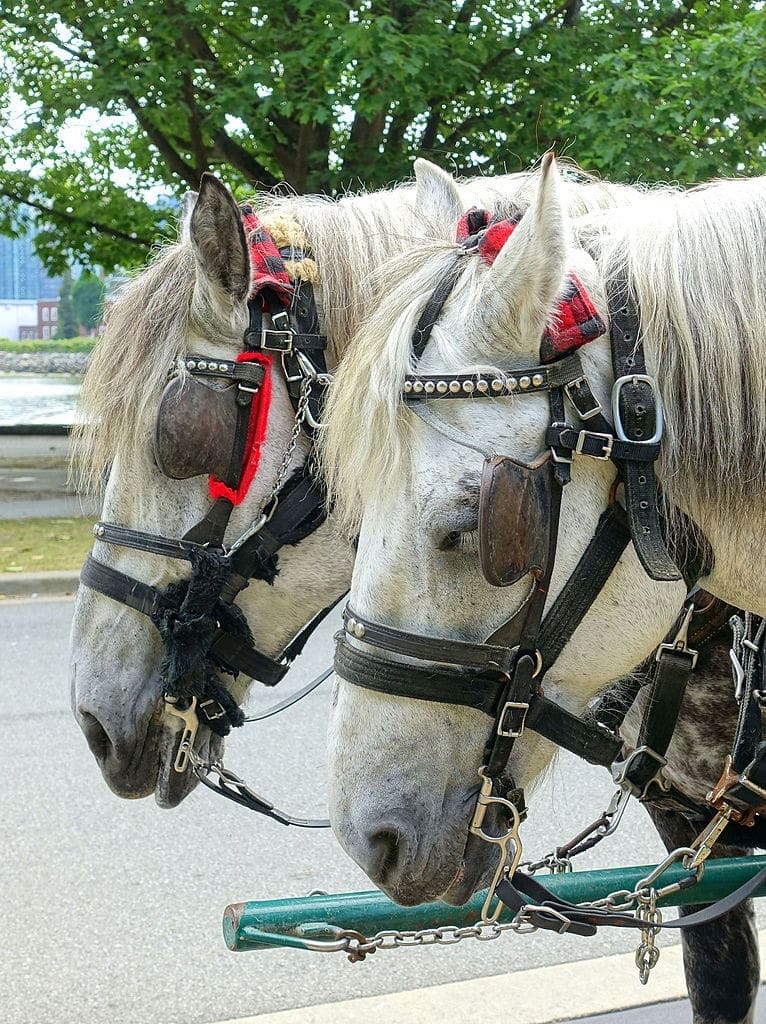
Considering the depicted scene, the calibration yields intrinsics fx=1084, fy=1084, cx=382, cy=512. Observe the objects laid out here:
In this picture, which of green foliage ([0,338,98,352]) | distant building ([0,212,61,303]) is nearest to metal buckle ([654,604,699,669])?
distant building ([0,212,61,303])

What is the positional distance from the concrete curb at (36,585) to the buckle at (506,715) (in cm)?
643

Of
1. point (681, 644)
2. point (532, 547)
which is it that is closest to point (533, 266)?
point (532, 547)

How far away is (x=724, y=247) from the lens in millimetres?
1521

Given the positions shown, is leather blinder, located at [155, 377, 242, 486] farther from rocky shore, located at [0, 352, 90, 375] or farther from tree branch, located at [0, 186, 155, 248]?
rocky shore, located at [0, 352, 90, 375]

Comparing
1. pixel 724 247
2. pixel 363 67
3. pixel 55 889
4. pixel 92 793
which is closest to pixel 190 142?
pixel 363 67

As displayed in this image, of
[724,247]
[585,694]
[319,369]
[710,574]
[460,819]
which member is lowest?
[460,819]

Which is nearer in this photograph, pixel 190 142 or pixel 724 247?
pixel 724 247

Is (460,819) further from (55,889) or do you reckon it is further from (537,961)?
(55,889)

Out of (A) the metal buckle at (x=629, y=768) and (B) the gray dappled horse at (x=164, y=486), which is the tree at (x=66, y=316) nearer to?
(B) the gray dappled horse at (x=164, y=486)

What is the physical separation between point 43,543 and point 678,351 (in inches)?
323

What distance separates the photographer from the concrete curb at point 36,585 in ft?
24.7

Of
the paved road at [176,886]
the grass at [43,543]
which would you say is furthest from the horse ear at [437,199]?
the grass at [43,543]

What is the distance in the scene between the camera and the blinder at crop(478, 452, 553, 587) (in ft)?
4.38

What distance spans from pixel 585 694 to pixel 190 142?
10488mm
